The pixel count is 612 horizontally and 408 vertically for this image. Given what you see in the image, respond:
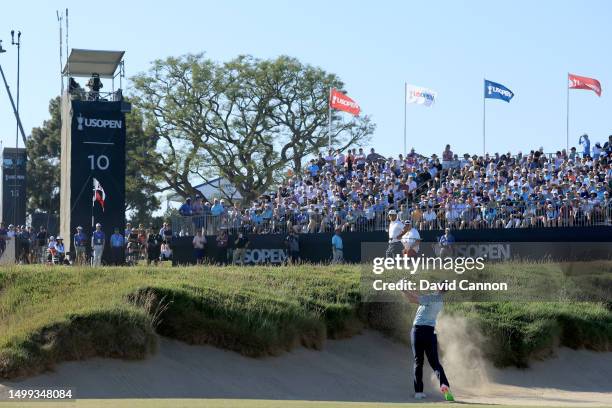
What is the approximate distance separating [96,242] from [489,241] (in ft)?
41.1

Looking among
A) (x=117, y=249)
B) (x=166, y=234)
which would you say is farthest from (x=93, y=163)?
(x=166, y=234)

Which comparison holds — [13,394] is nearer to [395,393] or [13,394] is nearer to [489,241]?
[395,393]

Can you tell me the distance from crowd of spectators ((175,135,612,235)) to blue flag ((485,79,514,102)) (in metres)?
6.00

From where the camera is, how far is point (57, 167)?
7988 cm

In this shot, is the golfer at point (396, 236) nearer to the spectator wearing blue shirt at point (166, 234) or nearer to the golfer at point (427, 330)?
the spectator wearing blue shirt at point (166, 234)

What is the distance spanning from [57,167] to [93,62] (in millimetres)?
42356

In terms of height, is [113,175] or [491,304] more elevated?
[113,175]

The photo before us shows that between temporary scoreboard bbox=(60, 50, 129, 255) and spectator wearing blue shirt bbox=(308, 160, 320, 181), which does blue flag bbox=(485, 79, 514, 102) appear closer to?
spectator wearing blue shirt bbox=(308, 160, 320, 181)

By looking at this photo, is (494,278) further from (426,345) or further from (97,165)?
(97,165)

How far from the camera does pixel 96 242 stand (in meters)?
34.4

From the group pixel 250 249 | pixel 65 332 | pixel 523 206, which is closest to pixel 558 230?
pixel 523 206

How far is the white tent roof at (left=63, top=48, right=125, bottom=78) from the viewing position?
38594 mm

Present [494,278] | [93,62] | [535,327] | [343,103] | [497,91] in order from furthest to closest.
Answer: [343,103] < [497,91] < [93,62] < [494,278] < [535,327]

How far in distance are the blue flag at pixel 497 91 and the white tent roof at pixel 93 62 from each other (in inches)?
662
